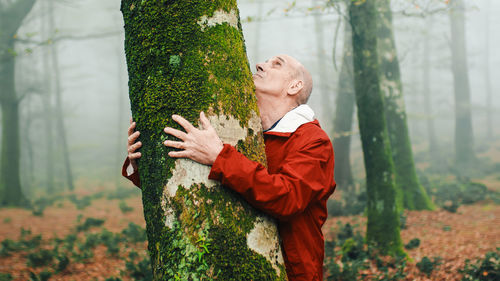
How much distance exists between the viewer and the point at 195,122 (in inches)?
63.2

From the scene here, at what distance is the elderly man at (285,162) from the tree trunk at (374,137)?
4122 millimetres

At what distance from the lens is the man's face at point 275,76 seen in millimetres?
2188

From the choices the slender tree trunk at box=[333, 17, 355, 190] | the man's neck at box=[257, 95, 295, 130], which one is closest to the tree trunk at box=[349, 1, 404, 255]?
the man's neck at box=[257, 95, 295, 130]

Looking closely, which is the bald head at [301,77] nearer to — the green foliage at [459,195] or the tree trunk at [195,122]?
the tree trunk at [195,122]

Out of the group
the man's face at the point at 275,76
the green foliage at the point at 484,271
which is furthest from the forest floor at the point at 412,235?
the man's face at the point at 275,76

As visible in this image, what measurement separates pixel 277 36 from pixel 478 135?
2350cm

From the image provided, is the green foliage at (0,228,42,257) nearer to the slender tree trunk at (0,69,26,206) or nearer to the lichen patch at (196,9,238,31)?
the slender tree trunk at (0,69,26,206)

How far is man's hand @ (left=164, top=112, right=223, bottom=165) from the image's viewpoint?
153 centimetres

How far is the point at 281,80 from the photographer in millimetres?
2213

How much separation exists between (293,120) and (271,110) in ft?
0.67

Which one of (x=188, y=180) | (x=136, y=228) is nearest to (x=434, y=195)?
(x=136, y=228)

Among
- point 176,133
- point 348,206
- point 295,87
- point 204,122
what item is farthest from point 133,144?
point 348,206

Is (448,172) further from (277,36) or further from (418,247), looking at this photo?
(277,36)

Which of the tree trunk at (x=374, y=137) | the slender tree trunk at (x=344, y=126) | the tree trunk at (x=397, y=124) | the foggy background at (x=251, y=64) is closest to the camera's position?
the tree trunk at (x=374, y=137)
